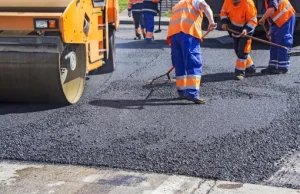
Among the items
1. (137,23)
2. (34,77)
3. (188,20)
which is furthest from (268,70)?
(137,23)

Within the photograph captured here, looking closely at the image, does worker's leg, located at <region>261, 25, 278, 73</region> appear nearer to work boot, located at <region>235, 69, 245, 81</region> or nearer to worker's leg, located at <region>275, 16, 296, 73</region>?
worker's leg, located at <region>275, 16, 296, 73</region>

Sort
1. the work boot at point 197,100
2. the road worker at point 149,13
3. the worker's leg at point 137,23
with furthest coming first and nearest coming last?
the worker's leg at point 137,23, the road worker at point 149,13, the work boot at point 197,100

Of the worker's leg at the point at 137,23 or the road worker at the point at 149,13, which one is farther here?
the worker's leg at the point at 137,23

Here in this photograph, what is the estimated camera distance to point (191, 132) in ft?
20.1

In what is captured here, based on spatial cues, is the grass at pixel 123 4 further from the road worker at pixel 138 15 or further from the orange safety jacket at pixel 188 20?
the orange safety jacket at pixel 188 20

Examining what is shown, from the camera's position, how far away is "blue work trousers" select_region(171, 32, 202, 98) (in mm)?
7352

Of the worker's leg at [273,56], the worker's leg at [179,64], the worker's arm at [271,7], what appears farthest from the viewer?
the worker's leg at [273,56]

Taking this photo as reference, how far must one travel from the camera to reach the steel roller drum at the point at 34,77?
664 cm

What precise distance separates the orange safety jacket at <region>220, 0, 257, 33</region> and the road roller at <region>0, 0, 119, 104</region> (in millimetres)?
2356

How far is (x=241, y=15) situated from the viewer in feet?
28.8

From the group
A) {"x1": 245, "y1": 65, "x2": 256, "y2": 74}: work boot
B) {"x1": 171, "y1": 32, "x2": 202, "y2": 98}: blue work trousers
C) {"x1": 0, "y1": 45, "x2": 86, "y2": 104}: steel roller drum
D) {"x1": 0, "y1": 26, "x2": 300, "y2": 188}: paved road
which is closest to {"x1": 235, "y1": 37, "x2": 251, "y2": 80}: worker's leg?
{"x1": 0, "y1": 26, "x2": 300, "y2": 188}: paved road

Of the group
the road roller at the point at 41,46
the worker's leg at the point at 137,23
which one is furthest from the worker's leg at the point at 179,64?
the worker's leg at the point at 137,23

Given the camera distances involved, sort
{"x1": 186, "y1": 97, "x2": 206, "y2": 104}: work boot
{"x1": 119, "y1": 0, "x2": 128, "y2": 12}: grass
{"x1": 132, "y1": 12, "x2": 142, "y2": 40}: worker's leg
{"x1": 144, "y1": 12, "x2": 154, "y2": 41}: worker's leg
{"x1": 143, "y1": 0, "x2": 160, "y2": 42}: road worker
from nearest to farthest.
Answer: {"x1": 186, "y1": 97, "x2": 206, "y2": 104}: work boot
{"x1": 144, "y1": 12, "x2": 154, "y2": 41}: worker's leg
{"x1": 143, "y1": 0, "x2": 160, "y2": 42}: road worker
{"x1": 132, "y1": 12, "x2": 142, "y2": 40}: worker's leg
{"x1": 119, "y1": 0, "x2": 128, "y2": 12}: grass

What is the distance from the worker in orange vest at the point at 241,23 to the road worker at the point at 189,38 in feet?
4.75
